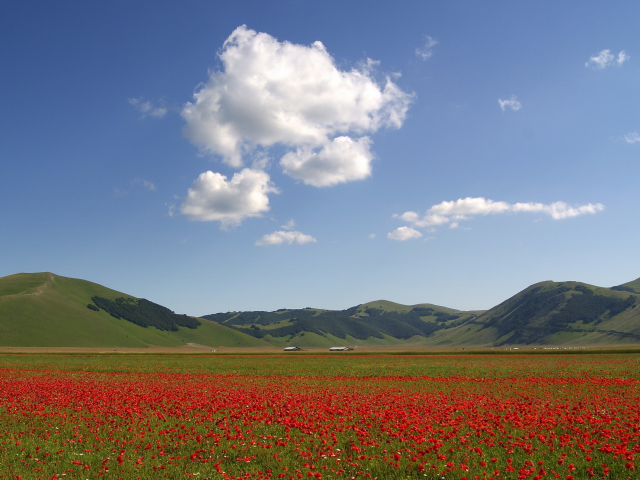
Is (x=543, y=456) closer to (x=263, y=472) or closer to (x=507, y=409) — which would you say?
(x=507, y=409)

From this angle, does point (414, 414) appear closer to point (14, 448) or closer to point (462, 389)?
point (462, 389)

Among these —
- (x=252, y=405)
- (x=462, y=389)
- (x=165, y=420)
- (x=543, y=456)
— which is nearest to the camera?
(x=543, y=456)

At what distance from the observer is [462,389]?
2598 cm

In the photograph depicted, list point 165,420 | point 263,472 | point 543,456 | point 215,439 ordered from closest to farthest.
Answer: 1. point 263,472
2. point 543,456
3. point 215,439
4. point 165,420

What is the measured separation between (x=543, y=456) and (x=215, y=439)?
32.9 ft

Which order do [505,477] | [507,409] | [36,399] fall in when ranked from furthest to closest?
[36,399]
[507,409]
[505,477]

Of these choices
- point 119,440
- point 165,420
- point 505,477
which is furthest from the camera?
point 165,420

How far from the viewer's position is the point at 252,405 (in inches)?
758

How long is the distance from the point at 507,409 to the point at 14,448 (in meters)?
19.4

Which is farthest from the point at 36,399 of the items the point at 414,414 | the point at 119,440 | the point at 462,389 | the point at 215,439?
the point at 462,389

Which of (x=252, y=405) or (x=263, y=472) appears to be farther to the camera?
(x=252, y=405)

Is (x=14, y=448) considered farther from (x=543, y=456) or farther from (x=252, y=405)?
(x=543, y=456)

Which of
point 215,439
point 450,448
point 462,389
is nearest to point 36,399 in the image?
point 215,439

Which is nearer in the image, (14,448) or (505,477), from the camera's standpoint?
(505,477)
